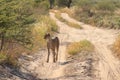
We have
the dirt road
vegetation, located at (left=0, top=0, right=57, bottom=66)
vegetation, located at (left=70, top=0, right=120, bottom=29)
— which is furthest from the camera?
vegetation, located at (left=70, top=0, right=120, bottom=29)

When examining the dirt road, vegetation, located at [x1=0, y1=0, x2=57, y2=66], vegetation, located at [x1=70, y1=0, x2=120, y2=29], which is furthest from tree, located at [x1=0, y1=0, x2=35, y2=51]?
vegetation, located at [x1=70, y1=0, x2=120, y2=29]

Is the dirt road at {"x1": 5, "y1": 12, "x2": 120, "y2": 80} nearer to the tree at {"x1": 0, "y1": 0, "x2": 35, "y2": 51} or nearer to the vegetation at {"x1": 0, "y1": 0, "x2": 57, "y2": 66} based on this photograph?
the vegetation at {"x1": 0, "y1": 0, "x2": 57, "y2": 66}

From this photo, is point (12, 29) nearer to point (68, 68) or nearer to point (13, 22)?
point (13, 22)

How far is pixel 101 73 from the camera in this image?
14242 millimetres

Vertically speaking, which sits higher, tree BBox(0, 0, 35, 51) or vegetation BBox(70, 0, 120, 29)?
tree BBox(0, 0, 35, 51)

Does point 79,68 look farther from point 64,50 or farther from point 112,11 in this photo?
point 112,11

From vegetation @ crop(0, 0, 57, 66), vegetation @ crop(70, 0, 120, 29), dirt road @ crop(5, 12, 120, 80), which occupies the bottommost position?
vegetation @ crop(70, 0, 120, 29)

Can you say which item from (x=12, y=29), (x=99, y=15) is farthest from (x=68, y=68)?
(x=99, y=15)

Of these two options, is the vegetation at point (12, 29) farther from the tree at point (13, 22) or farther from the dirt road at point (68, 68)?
the dirt road at point (68, 68)

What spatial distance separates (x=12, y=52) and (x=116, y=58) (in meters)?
5.86

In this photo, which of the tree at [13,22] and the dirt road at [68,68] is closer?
the tree at [13,22]

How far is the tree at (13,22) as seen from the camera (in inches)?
500

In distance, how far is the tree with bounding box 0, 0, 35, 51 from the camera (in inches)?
500

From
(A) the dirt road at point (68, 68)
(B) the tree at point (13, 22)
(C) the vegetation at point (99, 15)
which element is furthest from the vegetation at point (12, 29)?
(C) the vegetation at point (99, 15)
